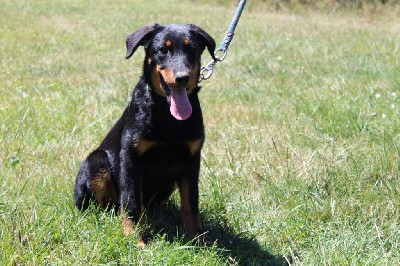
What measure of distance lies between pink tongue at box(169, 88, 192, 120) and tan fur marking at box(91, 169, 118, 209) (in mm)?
676

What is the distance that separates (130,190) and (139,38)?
854mm

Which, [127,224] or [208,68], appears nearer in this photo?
[127,224]

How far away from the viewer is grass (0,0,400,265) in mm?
3287

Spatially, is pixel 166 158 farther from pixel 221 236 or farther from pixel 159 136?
pixel 221 236

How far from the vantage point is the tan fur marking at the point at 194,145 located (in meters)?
3.54

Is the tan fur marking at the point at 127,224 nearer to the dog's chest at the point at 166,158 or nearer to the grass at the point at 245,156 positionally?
the grass at the point at 245,156

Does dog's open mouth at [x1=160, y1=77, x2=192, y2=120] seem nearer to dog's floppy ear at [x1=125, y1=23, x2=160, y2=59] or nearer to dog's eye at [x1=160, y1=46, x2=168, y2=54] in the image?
dog's eye at [x1=160, y1=46, x2=168, y2=54]

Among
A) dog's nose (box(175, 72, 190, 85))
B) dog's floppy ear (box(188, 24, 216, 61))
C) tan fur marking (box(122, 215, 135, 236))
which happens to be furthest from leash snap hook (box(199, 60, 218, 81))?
tan fur marking (box(122, 215, 135, 236))

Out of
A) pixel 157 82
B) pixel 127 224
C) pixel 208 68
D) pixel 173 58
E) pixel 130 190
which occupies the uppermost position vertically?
pixel 173 58

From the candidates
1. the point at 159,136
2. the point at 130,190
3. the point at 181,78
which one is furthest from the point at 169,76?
the point at 130,190

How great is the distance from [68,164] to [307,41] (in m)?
6.50

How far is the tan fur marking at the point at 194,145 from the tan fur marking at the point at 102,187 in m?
0.58

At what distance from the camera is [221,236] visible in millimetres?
3693

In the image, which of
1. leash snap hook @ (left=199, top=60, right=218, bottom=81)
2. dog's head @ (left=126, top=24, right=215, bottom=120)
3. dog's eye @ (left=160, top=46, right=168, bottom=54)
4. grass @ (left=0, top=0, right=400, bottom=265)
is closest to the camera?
grass @ (left=0, top=0, right=400, bottom=265)
